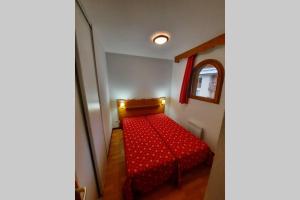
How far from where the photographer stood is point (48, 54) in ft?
1.07

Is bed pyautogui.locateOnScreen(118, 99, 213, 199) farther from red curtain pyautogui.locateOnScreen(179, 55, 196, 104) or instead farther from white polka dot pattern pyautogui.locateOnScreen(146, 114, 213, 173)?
red curtain pyautogui.locateOnScreen(179, 55, 196, 104)

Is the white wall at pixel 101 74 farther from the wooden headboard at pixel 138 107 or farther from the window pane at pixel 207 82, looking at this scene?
the window pane at pixel 207 82

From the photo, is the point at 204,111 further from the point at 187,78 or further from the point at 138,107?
the point at 138,107

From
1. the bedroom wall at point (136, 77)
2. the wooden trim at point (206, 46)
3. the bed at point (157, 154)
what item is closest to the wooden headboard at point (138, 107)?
the bedroom wall at point (136, 77)

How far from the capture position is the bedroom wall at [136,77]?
8.77 ft

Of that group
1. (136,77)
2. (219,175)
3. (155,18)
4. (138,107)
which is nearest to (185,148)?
(219,175)

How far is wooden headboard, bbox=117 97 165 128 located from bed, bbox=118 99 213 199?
0.55 meters

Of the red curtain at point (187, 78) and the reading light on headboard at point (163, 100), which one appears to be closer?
the red curtain at point (187, 78)

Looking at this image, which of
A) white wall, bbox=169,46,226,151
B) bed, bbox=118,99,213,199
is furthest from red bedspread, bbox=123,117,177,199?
white wall, bbox=169,46,226,151

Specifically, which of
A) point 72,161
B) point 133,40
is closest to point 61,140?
point 72,161

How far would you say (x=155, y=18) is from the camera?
1.17 meters

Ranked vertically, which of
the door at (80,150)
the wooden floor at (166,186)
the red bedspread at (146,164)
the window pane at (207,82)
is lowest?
the wooden floor at (166,186)

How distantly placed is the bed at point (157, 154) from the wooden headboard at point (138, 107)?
546 millimetres

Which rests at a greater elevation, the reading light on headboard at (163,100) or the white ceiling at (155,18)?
the white ceiling at (155,18)
